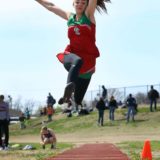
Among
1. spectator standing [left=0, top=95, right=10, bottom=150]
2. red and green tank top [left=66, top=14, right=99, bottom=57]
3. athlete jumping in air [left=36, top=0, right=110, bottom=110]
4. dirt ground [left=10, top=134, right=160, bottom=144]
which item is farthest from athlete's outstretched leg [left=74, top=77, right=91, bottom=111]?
dirt ground [left=10, top=134, right=160, bottom=144]

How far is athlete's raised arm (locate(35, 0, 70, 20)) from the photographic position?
6.21 metres

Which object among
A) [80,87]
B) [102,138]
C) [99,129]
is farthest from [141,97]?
[80,87]

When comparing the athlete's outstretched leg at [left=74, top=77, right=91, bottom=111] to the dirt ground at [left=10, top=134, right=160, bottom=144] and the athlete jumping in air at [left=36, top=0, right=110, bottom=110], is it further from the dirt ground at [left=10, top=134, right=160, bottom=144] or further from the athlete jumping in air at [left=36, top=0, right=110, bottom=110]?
the dirt ground at [left=10, top=134, right=160, bottom=144]

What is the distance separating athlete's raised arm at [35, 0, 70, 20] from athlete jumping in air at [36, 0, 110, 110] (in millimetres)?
66

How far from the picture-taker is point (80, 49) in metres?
5.91

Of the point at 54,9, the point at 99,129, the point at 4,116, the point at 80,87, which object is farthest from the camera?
the point at 99,129

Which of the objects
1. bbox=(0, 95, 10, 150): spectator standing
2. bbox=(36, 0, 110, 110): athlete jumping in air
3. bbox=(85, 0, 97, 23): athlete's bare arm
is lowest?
bbox=(0, 95, 10, 150): spectator standing

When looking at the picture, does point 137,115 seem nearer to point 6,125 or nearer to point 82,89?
point 6,125

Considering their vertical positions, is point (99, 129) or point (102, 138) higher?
point (99, 129)

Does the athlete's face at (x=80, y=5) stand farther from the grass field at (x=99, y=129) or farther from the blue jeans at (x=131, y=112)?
the blue jeans at (x=131, y=112)

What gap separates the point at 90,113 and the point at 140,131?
32.7ft

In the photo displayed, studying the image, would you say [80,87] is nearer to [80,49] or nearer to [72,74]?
[72,74]

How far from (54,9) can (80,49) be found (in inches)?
27.7

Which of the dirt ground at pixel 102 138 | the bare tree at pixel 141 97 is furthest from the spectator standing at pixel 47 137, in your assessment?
the bare tree at pixel 141 97
